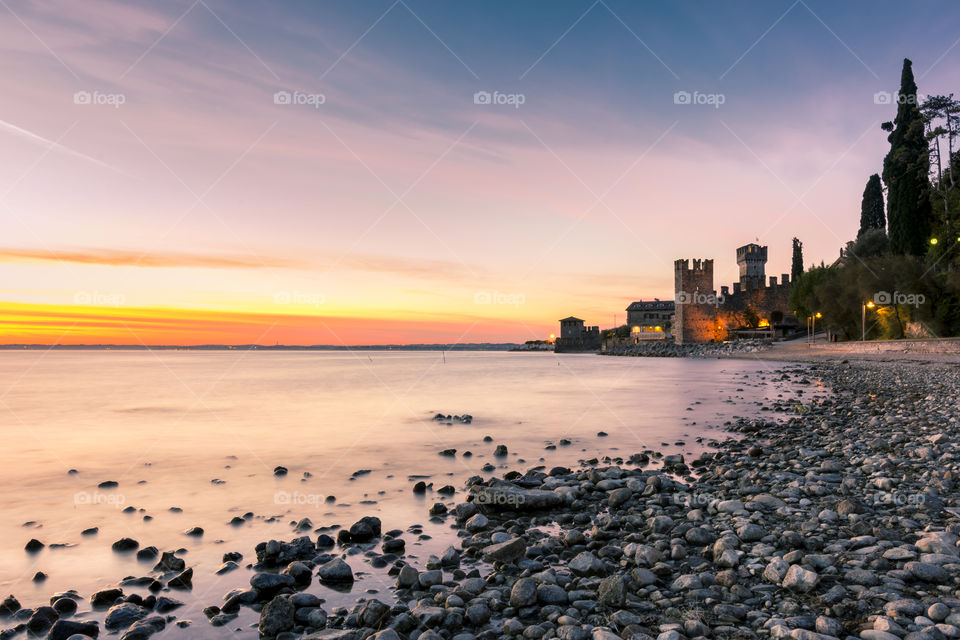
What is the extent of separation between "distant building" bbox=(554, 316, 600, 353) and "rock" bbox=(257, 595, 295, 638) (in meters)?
154

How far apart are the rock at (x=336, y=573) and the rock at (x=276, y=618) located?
29.5 inches

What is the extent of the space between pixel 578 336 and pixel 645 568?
6050 inches

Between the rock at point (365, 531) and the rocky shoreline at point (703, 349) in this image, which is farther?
the rocky shoreline at point (703, 349)

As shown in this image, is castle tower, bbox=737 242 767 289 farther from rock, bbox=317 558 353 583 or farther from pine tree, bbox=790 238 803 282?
rock, bbox=317 558 353 583

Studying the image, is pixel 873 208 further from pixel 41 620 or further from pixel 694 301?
pixel 41 620

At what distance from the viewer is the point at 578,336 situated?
156 meters

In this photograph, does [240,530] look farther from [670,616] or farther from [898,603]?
[898,603]

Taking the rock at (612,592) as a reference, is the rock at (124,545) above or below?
below

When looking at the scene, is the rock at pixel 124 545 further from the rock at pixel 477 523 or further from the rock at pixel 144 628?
the rock at pixel 477 523

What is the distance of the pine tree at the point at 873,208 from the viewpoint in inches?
2709

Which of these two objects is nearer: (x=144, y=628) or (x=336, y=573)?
(x=144, y=628)

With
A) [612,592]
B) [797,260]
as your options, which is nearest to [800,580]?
[612,592]

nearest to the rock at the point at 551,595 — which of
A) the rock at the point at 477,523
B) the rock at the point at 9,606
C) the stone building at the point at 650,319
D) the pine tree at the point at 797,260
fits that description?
the rock at the point at 477,523

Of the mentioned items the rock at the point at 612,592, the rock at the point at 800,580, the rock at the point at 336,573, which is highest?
the rock at the point at 800,580
